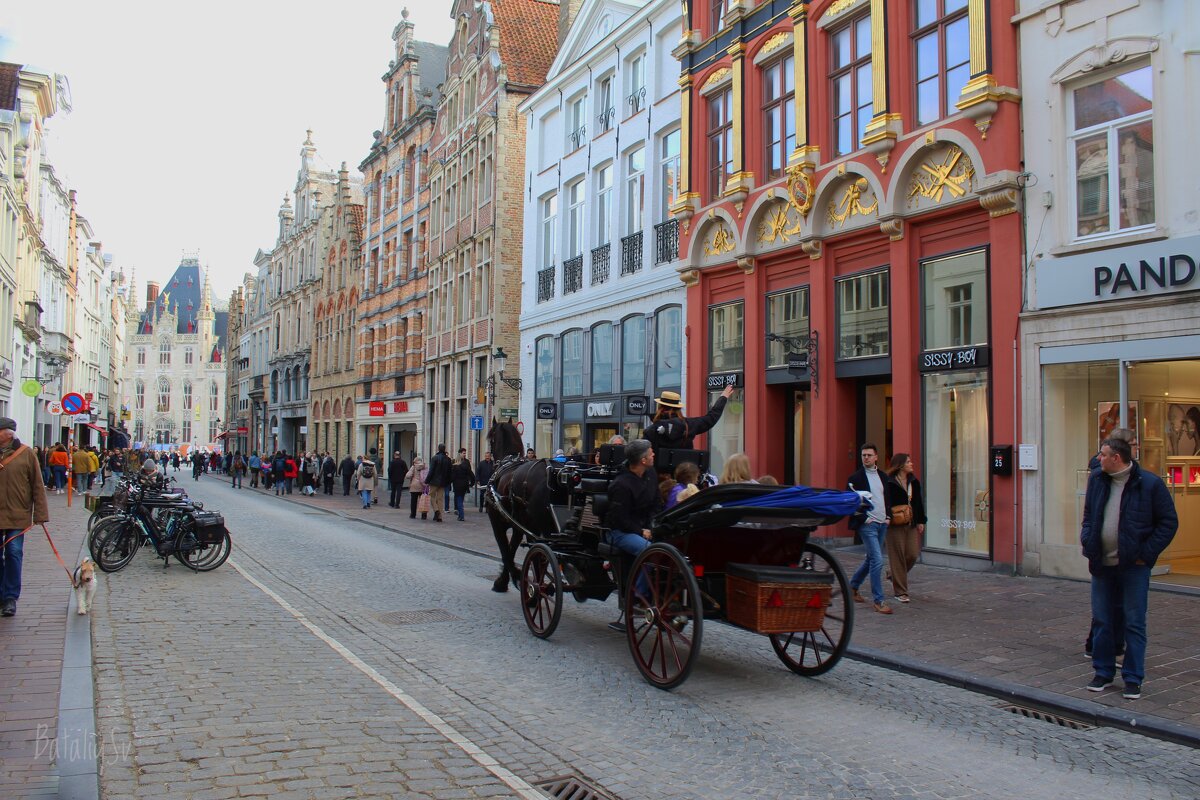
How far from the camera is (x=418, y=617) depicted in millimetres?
9195

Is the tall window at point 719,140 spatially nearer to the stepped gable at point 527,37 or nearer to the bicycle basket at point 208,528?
the bicycle basket at point 208,528

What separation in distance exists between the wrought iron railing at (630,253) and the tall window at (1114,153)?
1081 cm

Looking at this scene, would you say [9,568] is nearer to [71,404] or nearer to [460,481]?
[71,404]

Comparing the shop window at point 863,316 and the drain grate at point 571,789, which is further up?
the shop window at point 863,316

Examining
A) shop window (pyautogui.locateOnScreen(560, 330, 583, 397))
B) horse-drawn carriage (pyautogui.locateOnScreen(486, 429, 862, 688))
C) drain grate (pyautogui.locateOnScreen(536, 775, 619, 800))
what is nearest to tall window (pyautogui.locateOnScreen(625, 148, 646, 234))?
shop window (pyautogui.locateOnScreen(560, 330, 583, 397))

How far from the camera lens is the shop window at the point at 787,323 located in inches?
647

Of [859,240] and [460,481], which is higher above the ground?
[859,240]

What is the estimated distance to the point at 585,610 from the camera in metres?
9.98

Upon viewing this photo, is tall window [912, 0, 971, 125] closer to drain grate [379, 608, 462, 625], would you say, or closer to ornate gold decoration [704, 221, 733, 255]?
ornate gold decoration [704, 221, 733, 255]

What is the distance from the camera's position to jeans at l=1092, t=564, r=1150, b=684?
6.39 m

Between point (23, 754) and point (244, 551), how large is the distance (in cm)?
1034

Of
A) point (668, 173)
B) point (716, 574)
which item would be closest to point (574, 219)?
point (668, 173)

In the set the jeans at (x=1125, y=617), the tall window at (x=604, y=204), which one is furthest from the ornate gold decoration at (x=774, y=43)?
the jeans at (x=1125, y=617)

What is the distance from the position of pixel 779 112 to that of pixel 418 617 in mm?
11889
